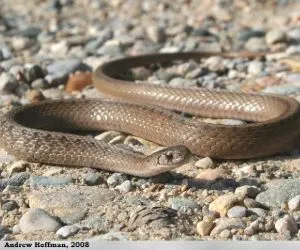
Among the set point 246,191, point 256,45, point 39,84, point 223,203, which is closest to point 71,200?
point 223,203

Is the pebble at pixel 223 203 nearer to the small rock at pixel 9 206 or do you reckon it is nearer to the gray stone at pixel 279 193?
Answer: the gray stone at pixel 279 193

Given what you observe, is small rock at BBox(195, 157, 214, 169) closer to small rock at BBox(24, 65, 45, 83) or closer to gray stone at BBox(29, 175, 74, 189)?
gray stone at BBox(29, 175, 74, 189)

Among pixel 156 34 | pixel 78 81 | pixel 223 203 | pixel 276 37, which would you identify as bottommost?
pixel 156 34

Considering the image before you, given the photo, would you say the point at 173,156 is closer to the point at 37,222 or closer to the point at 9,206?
the point at 37,222

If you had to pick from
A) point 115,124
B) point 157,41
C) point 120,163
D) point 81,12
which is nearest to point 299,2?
point 157,41

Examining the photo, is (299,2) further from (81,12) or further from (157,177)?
(157,177)

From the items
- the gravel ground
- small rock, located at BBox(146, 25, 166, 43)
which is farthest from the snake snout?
small rock, located at BBox(146, 25, 166, 43)
